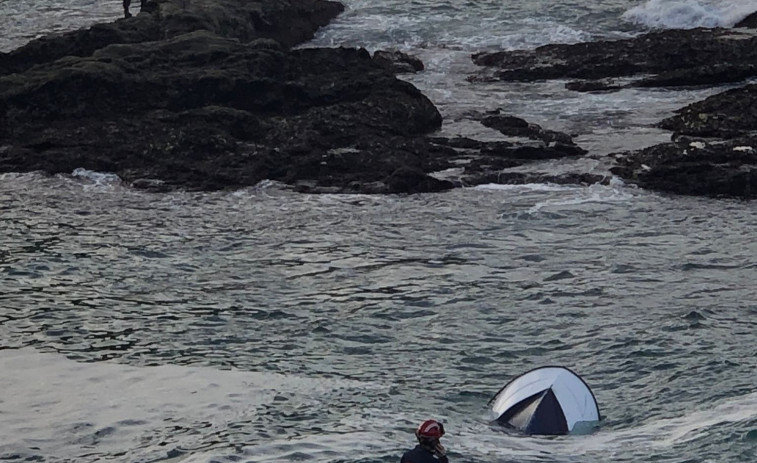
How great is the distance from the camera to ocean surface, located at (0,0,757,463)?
48.5 feet

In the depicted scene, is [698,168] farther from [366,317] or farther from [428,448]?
[428,448]

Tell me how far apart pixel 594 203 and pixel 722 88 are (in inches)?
369

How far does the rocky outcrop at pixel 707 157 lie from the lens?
24.3 m

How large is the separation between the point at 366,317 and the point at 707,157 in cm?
896

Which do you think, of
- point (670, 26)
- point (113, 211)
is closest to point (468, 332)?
point (113, 211)

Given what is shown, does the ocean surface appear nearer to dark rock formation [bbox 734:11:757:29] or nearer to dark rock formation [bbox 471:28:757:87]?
dark rock formation [bbox 471:28:757:87]

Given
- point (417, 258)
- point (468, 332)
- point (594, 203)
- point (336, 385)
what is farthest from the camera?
point (594, 203)

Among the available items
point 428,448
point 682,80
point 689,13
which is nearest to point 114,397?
point 428,448

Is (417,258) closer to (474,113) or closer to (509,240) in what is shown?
(509,240)

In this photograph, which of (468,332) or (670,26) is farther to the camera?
(670,26)

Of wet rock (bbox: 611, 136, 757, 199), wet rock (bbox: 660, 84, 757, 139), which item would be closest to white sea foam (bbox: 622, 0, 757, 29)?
wet rock (bbox: 660, 84, 757, 139)

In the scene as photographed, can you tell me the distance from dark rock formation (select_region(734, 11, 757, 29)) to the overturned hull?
26.3 metres

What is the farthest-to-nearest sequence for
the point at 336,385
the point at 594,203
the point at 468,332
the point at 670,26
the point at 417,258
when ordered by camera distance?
1. the point at 670,26
2. the point at 594,203
3. the point at 417,258
4. the point at 468,332
5. the point at 336,385

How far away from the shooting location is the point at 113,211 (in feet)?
80.6
